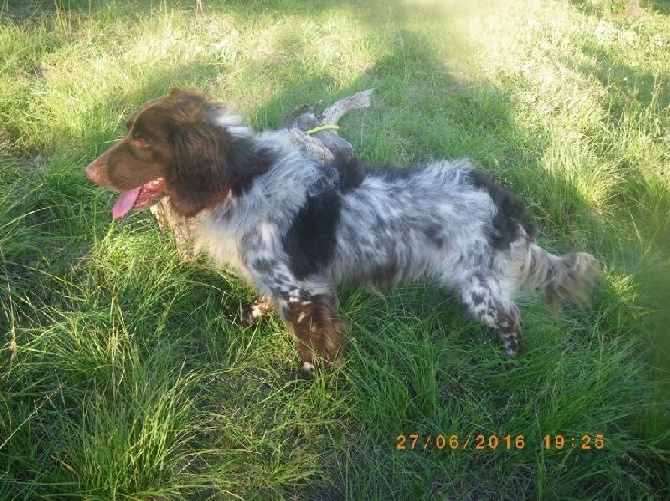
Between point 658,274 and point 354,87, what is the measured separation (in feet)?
11.7

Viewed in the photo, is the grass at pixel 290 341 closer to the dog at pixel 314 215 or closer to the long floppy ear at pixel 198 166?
the dog at pixel 314 215

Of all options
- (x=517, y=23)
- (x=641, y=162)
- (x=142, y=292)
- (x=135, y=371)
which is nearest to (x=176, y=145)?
(x=142, y=292)

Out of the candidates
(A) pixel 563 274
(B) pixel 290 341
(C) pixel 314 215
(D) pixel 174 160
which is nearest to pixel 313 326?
(B) pixel 290 341

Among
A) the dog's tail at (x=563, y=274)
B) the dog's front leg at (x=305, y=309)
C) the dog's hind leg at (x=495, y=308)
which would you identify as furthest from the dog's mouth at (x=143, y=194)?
the dog's tail at (x=563, y=274)

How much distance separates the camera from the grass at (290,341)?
7.54 feet

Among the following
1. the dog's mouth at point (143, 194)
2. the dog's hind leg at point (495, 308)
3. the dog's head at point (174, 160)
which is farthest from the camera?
the dog's hind leg at point (495, 308)

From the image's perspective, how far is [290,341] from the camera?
122 inches

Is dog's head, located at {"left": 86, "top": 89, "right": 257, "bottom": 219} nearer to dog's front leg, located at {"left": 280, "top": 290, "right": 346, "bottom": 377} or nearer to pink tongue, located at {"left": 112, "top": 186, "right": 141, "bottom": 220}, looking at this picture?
pink tongue, located at {"left": 112, "top": 186, "right": 141, "bottom": 220}

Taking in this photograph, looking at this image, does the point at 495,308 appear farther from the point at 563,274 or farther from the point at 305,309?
the point at 305,309

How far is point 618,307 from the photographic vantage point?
11.3ft

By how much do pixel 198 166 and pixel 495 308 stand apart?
1992mm

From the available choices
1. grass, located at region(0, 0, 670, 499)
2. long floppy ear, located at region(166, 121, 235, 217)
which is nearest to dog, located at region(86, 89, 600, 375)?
long floppy ear, located at region(166, 121, 235, 217)

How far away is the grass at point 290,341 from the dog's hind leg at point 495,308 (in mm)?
115

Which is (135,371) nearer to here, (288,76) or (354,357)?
(354,357)
